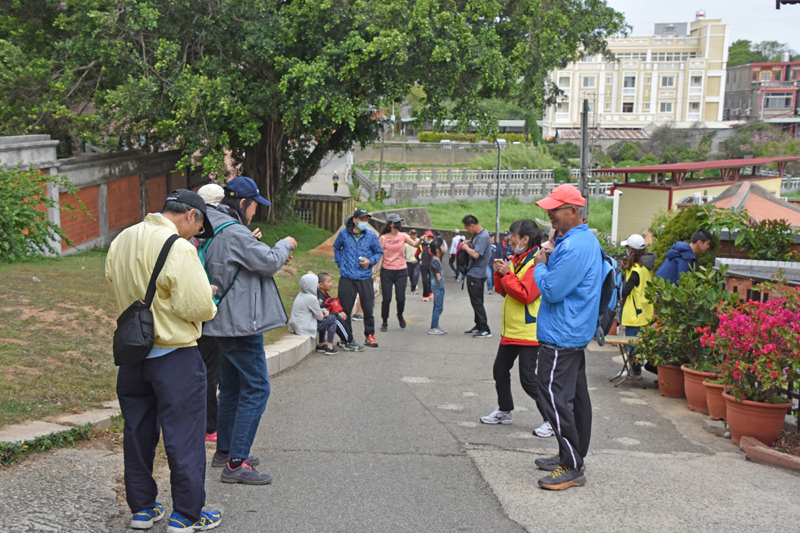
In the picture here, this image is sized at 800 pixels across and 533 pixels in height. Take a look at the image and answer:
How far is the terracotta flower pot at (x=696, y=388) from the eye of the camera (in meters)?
7.04

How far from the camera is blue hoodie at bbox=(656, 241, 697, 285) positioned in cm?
848

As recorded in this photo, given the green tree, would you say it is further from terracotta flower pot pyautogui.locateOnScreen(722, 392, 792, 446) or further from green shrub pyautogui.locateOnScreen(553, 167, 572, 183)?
green shrub pyautogui.locateOnScreen(553, 167, 572, 183)

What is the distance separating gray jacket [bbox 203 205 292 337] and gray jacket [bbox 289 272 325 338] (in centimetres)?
486

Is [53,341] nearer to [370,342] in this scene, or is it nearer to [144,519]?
[144,519]

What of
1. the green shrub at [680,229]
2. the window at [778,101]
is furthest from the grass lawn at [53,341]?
the window at [778,101]

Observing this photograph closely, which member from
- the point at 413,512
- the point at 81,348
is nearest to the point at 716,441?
the point at 413,512

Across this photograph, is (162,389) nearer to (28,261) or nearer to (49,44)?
(28,261)

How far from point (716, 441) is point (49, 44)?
56.1 feet

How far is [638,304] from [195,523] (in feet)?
21.0

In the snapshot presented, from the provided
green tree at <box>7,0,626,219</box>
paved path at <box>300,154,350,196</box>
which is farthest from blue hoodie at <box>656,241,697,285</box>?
paved path at <box>300,154,350,196</box>

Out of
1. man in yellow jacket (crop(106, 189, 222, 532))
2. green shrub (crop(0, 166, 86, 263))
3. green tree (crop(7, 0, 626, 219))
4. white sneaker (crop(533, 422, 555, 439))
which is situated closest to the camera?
man in yellow jacket (crop(106, 189, 222, 532))

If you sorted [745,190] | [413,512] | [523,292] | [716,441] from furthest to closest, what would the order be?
1. [745,190]
2. [716,441]
3. [523,292]
4. [413,512]

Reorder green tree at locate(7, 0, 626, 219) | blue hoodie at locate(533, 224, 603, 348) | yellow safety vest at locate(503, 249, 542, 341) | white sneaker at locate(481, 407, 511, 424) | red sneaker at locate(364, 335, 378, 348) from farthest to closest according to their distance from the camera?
green tree at locate(7, 0, 626, 219)
red sneaker at locate(364, 335, 378, 348)
white sneaker at locate(481, 407, 511, 424)
yellow safety vest at locate(503, 249, 542, 341)
blue hoodie at locate(533, 224, 603, 348)

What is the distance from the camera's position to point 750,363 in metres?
5.88
